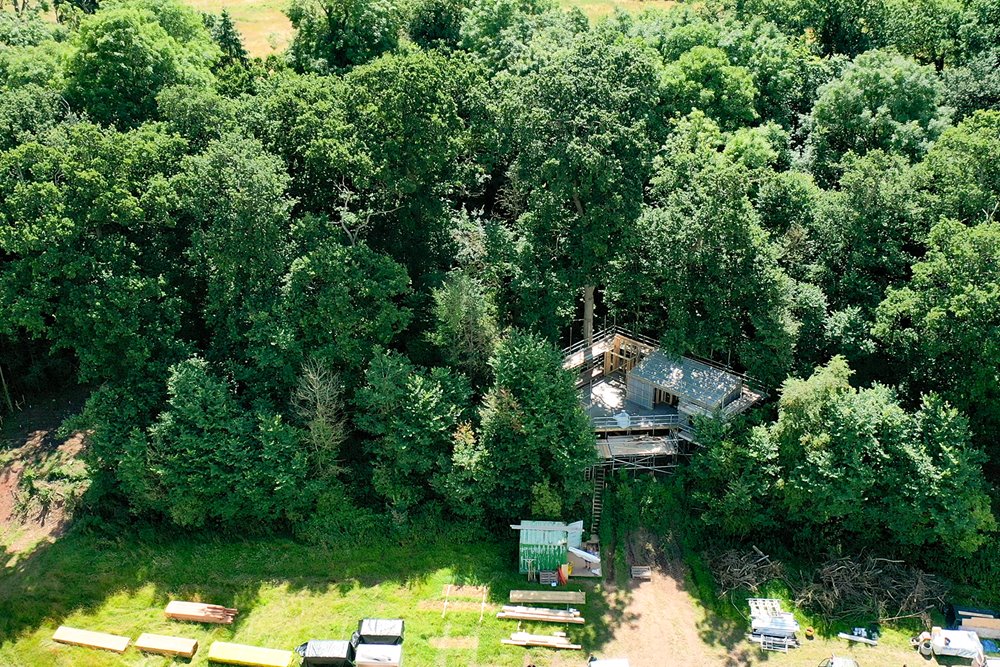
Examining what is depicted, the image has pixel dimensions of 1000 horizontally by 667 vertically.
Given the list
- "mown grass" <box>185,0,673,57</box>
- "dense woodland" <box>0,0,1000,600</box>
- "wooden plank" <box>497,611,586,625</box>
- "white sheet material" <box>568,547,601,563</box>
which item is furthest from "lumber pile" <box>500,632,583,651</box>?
"mown grass" <box>185,0,673,57</box>

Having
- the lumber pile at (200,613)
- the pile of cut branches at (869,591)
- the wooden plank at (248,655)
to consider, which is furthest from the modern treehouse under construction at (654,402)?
the lumber pile at (200,613)

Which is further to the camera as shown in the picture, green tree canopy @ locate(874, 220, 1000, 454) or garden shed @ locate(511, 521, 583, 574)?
garden shed @ locate(511, 521, 583, 574)

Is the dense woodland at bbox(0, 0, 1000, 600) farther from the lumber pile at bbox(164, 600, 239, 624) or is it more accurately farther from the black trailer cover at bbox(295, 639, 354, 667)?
the black trailer cover at bbox(295, 639, 354, 667)

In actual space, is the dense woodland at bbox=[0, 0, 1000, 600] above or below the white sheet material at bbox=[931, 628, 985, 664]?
above

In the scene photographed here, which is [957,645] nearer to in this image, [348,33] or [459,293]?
[459,293]

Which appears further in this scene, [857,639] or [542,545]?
[542,545]

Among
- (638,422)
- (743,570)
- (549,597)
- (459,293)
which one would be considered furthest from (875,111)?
(549,597)

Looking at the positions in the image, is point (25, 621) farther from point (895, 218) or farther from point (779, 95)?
point (779, 95)

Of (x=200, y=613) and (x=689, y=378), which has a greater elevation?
(x=689, y=378)
